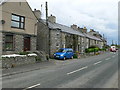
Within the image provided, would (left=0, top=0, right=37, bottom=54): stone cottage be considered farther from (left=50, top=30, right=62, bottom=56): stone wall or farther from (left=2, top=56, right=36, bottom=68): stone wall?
(left=50, top=30, right=62, bottom=56): stone wall

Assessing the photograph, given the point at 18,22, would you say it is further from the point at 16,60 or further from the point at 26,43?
the point at 16,60

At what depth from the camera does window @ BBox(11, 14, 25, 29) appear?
1914 cm

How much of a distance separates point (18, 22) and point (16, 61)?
23.2 feet

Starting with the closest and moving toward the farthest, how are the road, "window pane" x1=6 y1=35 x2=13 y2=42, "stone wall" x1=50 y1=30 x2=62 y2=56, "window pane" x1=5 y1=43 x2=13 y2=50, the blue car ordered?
the road, "window pane" x1=5 y1=43 x2=13 y2=50, "window pane" x1=6 y1=35 x2=13 y2=42, the blue car, "stone wall" x1=50 y1=30 x2=62 y2=56

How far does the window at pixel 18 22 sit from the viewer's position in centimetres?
1914

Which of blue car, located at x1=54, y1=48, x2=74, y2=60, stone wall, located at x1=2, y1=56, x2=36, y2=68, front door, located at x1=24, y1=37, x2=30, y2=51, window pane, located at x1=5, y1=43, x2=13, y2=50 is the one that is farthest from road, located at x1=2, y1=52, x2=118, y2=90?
blue car, located at x1=54, y1=48, x2=74, y2=60

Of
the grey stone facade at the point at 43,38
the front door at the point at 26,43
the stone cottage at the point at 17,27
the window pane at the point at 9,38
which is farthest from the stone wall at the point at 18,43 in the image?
the grey stone facade at the point at 43,38

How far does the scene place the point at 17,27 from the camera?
775 inches

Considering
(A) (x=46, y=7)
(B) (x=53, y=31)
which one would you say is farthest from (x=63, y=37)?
(A) (x=46, y=7)

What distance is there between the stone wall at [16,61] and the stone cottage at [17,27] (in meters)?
2.84

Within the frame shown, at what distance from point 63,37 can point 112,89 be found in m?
24.6

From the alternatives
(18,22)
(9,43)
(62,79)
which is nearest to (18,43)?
(9,43)

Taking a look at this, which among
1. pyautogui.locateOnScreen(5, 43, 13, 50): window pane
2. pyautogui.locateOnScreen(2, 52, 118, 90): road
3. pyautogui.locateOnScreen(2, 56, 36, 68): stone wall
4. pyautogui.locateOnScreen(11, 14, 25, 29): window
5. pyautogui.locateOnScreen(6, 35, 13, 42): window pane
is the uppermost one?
pyautogui.locateOnScreen(11, 14, 25, 29): window

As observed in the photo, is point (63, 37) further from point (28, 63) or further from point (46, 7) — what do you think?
point (28, 63)
